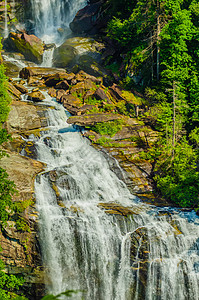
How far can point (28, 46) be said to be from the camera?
35.8 meters

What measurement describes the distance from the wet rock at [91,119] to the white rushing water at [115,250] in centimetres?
688

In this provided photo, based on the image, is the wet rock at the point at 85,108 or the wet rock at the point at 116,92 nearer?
the wet rock at the point at 85,108

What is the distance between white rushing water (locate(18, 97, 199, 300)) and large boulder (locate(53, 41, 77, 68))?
819 inches

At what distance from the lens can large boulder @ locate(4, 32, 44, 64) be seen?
3550 centimetres

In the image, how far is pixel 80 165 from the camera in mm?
19094

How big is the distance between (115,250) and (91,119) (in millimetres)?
11263

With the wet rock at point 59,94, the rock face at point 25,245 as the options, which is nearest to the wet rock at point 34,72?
the wet rock at point 59,94

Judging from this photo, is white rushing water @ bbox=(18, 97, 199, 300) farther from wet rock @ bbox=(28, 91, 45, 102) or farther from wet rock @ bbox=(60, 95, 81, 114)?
wet rock @ bbox=(28, 91, 45, 102)

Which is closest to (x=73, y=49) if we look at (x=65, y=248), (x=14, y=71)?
(x=14, y=71)

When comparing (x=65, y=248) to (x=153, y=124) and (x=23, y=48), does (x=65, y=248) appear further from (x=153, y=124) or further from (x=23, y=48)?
(x=23, y=48)

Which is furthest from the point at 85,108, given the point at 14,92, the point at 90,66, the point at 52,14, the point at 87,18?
the point at 52,14

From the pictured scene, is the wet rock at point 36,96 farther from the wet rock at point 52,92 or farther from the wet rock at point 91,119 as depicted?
the wet rock at point 91,119

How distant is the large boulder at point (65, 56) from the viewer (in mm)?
32906

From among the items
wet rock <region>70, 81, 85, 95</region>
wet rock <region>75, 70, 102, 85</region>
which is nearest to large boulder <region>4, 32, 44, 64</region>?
wet rock <region>75, 70, 102, 85</region>
